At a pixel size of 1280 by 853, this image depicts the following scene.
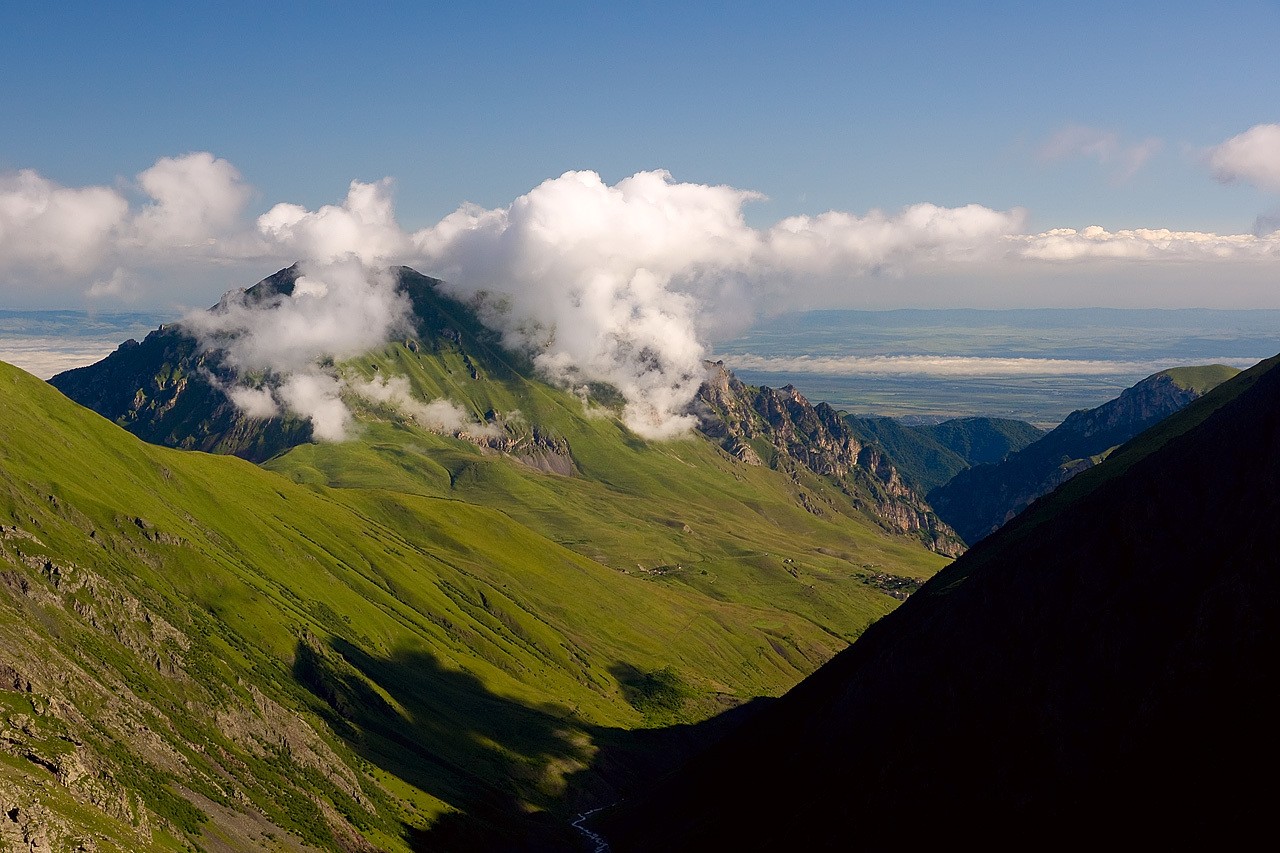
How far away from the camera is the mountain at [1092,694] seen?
12212 cm

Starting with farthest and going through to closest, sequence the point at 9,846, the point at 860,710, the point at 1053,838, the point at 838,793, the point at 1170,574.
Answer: the point at 860,710 < the point at 838,793 < the point at 1170,574 < the point at 1053,838 < the point at 9,846

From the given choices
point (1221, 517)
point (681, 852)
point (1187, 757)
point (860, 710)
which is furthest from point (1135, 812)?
point (681, 852)

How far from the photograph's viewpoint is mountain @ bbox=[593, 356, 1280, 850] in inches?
4808

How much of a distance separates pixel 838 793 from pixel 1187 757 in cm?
5063

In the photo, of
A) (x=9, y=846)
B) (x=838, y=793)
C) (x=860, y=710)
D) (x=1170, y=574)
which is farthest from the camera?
Result: (x=860, y=710)

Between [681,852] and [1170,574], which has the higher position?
[1170,574]

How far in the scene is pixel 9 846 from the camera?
118 meters

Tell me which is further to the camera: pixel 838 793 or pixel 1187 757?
pixel 838 793

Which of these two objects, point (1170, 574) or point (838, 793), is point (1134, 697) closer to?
point (1170, 574)

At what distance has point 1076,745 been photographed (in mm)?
136250

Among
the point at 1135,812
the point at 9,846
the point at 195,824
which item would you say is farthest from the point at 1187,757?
the point at 195,824

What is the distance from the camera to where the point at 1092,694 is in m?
141

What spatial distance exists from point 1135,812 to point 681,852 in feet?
287

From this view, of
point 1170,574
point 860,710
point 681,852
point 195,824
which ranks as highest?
point 1170,574
